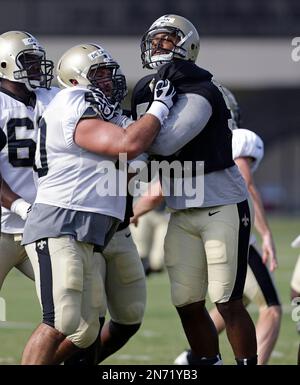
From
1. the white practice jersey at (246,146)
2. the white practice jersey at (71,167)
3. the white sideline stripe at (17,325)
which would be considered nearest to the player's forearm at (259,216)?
the white practice jersey at (246,146)

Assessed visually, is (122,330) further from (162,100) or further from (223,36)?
(223,36)

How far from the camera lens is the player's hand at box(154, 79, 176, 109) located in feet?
15.5

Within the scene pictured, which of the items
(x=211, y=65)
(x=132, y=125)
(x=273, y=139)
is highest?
(x=132, y=125)

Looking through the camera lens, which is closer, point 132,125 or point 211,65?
point 132,125

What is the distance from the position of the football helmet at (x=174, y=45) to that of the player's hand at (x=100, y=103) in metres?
0.37

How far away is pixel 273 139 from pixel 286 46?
2.24 m

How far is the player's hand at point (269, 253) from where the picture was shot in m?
5.96

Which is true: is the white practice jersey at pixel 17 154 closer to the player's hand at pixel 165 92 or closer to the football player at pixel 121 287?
the football player at pixel 121 287

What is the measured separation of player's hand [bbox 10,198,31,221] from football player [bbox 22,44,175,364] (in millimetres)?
236

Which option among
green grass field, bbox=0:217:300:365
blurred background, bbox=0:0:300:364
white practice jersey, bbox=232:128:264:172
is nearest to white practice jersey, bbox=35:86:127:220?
white practice jersey, bbox=232:128:264:172

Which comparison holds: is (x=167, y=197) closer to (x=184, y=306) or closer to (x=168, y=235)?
(x=168, y=235)

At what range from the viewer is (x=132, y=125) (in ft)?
15.3

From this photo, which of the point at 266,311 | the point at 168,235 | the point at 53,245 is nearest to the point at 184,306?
the point at 168,235
